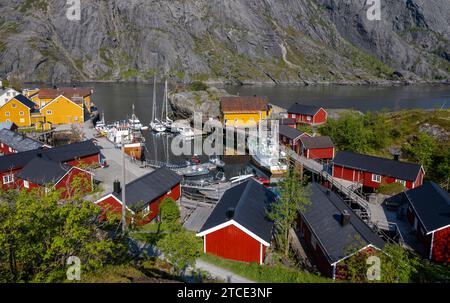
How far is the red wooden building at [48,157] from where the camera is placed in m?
28.3

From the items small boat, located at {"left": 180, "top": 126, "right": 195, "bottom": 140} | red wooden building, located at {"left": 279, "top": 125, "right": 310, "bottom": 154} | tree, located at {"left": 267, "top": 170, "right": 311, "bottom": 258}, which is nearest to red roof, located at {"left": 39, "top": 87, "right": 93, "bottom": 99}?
small boat, located at {"left": 180, "top": 126, "right": 195, "bottom": 140}

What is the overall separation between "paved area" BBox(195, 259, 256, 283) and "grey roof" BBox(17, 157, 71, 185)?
13639 mm

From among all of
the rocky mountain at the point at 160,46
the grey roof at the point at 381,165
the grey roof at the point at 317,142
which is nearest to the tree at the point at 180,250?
the grey roof at the point at 381,165

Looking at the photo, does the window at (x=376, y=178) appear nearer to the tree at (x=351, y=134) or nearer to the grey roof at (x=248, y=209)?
the tree at (x=351, y=134)

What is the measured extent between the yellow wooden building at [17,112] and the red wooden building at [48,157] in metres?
22.4

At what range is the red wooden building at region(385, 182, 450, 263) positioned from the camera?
20.8 m

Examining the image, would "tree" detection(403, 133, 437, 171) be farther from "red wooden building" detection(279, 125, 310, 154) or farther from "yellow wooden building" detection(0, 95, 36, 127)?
"yellow wooden building" detection(0, 95, 36, 127)

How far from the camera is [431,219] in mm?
21781

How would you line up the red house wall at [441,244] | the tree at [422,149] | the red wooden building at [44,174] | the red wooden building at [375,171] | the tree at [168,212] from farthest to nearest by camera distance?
the tree at [422,149], the red wooden building at [375,171], the red wooden building at [44,174], the tree at [168,212], the red house wall at [441,244]

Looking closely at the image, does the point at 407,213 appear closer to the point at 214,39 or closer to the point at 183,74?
the point at 183,74

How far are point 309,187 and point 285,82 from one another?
487ft

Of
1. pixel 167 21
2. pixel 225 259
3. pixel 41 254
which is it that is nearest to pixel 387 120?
pixel 225 259

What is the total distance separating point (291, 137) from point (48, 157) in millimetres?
25595

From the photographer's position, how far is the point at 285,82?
167500 mm
